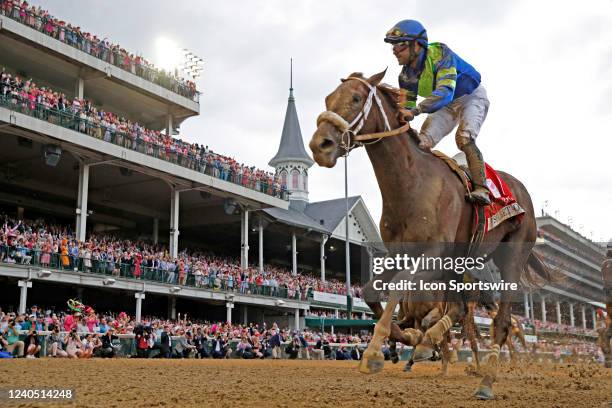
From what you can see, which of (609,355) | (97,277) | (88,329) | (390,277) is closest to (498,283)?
(390,277)

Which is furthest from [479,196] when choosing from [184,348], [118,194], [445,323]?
[118,194]

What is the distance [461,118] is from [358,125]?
1.79 metres

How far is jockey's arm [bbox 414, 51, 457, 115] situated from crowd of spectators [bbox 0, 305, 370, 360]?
13.7 meters

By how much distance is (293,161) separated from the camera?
60.5 meters

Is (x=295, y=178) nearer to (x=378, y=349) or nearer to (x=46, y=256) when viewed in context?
(x=46, y=256)

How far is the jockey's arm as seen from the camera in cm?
613

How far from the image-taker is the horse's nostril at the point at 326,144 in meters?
5.35

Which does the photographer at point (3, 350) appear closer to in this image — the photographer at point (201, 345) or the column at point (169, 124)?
the photographer at point (201, 345)

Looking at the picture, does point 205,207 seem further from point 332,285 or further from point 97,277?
point 97,277

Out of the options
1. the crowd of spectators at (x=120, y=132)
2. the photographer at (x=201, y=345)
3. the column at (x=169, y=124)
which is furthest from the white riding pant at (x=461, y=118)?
the column at (x=169, y=124)

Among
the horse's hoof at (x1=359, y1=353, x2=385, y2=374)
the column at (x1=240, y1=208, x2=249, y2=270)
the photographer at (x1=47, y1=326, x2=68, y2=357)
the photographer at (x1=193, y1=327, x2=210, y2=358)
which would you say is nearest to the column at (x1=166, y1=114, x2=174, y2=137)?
the column at (x1=240, y1=208, x2=249, y2=270)

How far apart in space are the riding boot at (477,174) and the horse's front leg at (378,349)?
5.49 ft

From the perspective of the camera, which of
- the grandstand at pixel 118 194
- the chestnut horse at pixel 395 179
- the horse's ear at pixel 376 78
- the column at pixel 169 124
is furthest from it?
the column at pixel 169 124

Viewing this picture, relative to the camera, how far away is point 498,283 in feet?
24.3
